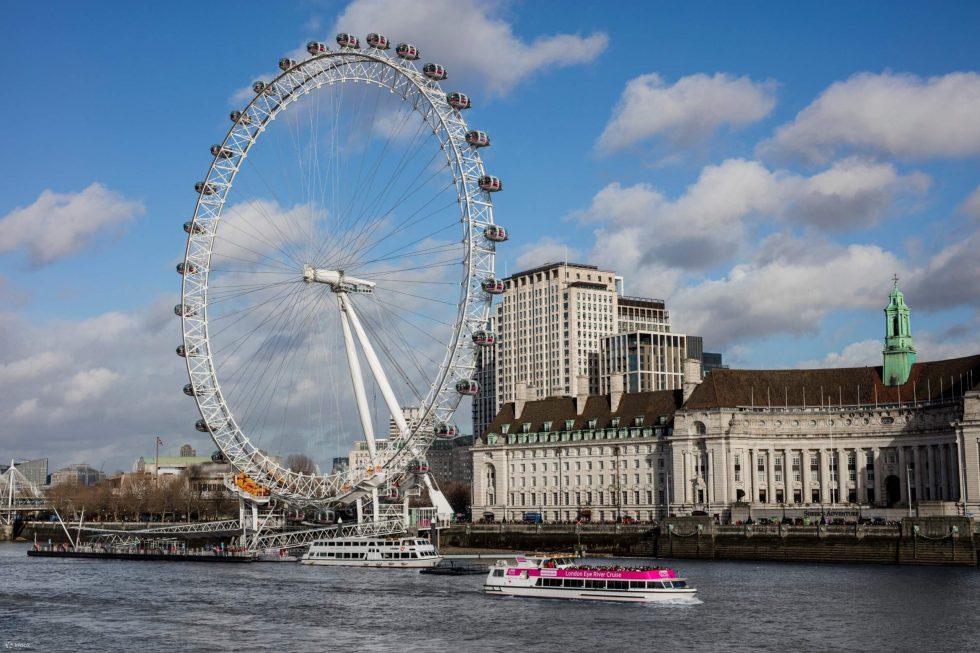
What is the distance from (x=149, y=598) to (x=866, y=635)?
47.4m

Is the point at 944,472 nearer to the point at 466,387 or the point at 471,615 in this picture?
the point at 466,387

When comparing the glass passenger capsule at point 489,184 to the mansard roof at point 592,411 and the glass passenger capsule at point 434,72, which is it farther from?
the mansard roof at point 592,411

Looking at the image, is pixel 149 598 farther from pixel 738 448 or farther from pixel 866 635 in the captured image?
pixel 738 448

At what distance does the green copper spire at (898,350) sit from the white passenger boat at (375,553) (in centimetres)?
6090

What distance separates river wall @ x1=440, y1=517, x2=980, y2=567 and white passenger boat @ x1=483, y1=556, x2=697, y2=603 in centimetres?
3115

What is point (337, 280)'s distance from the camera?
107125mm

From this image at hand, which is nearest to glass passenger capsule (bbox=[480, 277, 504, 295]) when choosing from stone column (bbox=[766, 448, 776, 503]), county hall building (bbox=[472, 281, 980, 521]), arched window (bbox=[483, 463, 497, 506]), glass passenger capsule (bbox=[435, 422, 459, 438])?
glass passenger capsule (bbox=[435, 422, 459, 438])

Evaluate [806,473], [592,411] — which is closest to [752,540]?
[806,473]

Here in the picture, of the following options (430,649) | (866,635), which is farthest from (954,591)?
(430,649)

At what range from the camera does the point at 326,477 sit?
396 feet

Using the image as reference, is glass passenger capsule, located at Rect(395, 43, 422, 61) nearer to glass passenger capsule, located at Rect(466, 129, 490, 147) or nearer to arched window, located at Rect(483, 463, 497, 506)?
glass passenger capsule, located at Rect(466, 129, 490, 147)

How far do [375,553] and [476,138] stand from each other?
37.6 meters

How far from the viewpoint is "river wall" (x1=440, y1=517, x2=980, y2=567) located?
341ft

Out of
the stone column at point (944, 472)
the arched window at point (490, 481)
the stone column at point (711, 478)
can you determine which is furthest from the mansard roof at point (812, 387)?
the arched window at point (490, 481)
